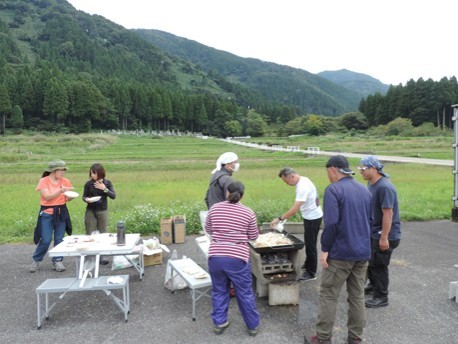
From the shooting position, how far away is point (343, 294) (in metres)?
5.23

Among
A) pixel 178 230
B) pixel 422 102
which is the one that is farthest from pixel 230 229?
pixel 422 102

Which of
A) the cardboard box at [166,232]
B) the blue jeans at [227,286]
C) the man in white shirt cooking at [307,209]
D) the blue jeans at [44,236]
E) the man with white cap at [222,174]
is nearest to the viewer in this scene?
the blue jeans at [227,286]

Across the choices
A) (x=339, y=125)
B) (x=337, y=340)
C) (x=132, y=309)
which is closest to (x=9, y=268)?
(x=132, y=309)

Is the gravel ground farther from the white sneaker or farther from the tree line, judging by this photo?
the tree line

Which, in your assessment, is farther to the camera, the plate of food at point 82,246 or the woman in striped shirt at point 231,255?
the plate of food at point 82,246

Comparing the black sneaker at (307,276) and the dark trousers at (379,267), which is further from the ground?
the dark trousers at (379,267)

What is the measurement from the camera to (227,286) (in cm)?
416

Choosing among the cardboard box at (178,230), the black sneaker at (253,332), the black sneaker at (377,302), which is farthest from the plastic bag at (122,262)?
the black sneaker at (377,302)

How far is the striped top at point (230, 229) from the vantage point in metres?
4.01

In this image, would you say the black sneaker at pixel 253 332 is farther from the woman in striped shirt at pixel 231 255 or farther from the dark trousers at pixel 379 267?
the dark trousers at pixel 379 267

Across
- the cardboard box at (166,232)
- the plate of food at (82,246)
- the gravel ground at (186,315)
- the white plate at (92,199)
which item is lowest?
the gravel ground at (186,315)

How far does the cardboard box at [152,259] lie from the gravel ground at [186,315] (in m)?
0.18

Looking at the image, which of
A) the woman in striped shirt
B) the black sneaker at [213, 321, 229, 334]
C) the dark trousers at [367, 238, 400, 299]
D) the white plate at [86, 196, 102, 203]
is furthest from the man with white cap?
the white plate at [86, 196, 102, 203]

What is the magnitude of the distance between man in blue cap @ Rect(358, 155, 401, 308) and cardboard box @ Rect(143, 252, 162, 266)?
144 inches
